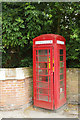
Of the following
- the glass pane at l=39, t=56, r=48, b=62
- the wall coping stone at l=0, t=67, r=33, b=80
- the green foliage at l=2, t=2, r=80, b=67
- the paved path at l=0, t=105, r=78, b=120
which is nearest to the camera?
the paved path at l=0, t=105, r=78, b=120

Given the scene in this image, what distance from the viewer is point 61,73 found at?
4926 millimetres

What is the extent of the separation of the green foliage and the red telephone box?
656mm

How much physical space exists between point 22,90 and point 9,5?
3.40 m

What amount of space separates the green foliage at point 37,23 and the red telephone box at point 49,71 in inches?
25.8

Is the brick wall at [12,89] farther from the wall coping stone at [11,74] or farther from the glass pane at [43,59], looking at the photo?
the glass pane at [43,59]

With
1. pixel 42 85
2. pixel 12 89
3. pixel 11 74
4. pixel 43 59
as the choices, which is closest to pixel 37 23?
pixel 43 59

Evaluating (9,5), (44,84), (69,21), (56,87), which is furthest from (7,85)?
(69,21)

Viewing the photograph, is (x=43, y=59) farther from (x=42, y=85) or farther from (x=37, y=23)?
(x=37, y=23)

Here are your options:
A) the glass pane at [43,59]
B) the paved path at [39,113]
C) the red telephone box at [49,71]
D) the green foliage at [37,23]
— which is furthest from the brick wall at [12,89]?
the green foliage at [37,23]

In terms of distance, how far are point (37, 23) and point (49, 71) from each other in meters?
1.98

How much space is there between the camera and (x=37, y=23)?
5.35 metres

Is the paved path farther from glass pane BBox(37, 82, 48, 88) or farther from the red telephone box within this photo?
glass pane BBox(37, 82, 48, 88)

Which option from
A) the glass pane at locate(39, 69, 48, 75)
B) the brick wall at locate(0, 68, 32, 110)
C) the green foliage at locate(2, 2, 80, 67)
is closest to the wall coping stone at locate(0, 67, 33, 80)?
the brick wall at locate(0, 68, 32, 110)

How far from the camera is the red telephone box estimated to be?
178 inches
